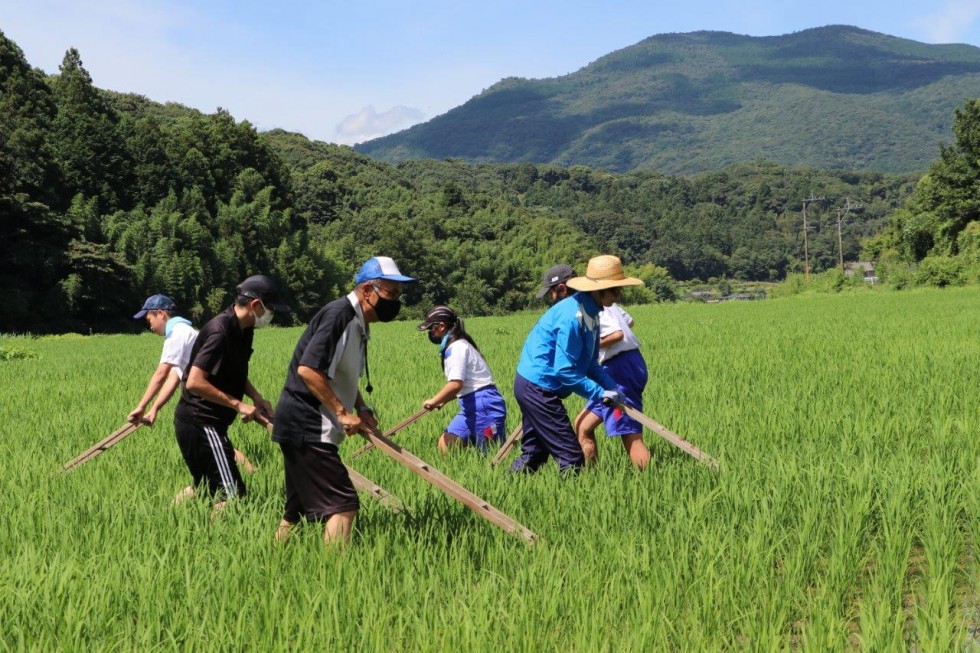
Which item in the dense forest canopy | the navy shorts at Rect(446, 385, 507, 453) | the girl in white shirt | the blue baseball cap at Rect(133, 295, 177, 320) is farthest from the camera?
the dense forest canopy

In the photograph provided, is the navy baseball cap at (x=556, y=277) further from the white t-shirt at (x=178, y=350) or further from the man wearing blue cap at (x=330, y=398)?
the white t-shirt at (x=178, y=350)

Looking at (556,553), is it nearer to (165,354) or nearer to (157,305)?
(165,354)

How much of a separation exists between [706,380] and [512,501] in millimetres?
5560

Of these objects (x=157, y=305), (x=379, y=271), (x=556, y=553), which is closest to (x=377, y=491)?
(x=556, y=553)

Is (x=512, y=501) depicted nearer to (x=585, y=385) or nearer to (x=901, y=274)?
(x=585, y=385)

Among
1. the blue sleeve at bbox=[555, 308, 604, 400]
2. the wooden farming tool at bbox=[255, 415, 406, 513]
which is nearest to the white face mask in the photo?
the wooden farming tool at bbox=[255, 415, 406, 513]

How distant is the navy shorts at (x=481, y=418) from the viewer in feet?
19.3

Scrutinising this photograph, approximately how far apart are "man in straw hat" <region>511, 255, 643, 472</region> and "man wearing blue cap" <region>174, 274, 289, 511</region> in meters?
1.37

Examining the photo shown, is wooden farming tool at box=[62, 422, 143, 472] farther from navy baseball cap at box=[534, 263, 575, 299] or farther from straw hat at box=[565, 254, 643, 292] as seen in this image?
straw hat at box=[565, 254, 643, 292]

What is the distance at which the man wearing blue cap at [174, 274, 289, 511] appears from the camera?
4.14m

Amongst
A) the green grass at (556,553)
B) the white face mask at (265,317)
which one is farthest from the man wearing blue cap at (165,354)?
the white face mask at (265,317)

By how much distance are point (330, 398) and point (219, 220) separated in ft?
147

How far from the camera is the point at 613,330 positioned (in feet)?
17.2

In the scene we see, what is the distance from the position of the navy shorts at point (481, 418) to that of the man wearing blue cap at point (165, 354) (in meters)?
1.80
